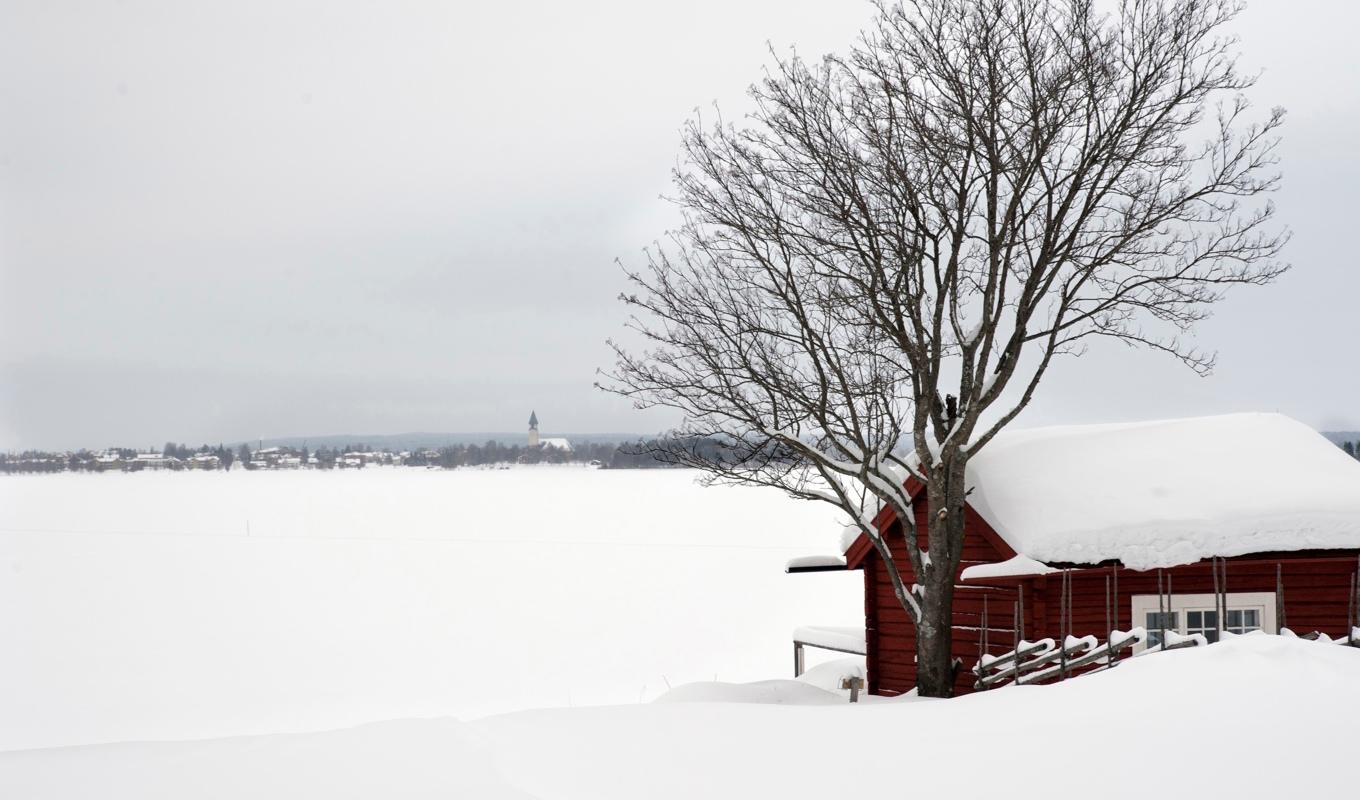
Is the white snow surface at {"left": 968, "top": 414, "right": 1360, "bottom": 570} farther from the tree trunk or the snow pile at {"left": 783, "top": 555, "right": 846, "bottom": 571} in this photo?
the snow pile at {"left": 783, "top": 555, "right": 846, "bottom": 571}

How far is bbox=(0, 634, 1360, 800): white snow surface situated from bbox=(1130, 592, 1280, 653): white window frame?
5991 mm

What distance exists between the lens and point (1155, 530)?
526 inches

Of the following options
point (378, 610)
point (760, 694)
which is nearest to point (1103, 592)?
point (760, 694)

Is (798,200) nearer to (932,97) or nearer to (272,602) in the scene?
(932,97)

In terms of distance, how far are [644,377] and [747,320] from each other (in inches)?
65.5

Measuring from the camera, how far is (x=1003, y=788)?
598cm

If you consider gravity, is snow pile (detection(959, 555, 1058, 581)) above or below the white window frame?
above

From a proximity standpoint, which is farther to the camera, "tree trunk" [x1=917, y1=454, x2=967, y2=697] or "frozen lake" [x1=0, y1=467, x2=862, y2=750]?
"frozen lake" [x1=0, y1=467, x2=862, y2=750]

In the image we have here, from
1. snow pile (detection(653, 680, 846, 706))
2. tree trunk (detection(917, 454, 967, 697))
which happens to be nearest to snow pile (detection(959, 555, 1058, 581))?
tree trunk (detection(917, 454, 967, 697))

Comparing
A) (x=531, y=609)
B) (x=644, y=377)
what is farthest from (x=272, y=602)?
(x=644, y=377)

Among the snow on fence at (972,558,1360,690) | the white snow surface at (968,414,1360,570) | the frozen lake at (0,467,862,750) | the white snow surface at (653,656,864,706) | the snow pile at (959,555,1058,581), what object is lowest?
the frozen lake at (0,467,862,750)

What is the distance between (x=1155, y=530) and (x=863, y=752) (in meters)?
8.01

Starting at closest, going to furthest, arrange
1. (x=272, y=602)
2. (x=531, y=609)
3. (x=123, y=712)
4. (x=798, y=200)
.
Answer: (x=798, y=200) < (x=123, y=712) < (x=531, y=609) < (x=272, y=602)

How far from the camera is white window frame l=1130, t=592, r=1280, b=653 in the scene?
1377 cm
